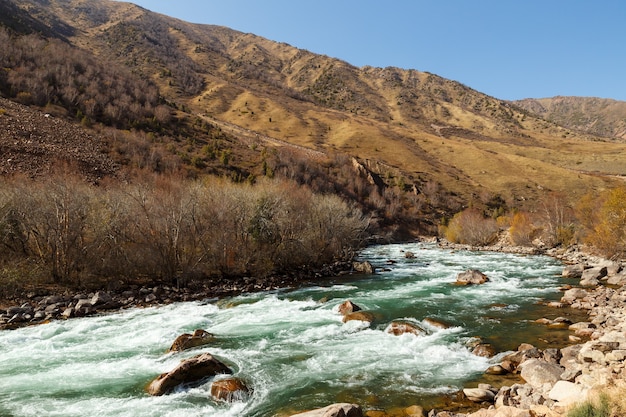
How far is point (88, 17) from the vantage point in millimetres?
188125

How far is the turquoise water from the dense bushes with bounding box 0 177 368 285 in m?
5.42

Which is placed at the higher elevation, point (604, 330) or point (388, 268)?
point (604, 330)

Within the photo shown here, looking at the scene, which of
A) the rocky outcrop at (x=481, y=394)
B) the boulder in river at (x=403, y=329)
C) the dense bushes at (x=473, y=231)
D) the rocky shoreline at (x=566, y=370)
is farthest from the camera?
the dense bushes at (x=473, y=231)

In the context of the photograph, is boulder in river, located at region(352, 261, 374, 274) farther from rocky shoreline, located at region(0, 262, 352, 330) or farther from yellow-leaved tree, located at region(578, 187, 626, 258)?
yellow-leaved tree, located at region(578, 187, 626, 258)

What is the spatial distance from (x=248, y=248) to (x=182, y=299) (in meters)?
7.27

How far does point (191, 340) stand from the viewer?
15781 millimetres

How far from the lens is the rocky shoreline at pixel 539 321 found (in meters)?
9.04

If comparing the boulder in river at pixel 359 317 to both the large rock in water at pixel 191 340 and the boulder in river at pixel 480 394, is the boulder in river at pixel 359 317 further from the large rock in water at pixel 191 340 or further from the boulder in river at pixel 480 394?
the boulder in river at pixel 480 394

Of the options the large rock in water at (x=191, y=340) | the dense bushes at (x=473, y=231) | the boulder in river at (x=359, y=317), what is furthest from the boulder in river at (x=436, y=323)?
the dense bushes at (x=473, y=231)

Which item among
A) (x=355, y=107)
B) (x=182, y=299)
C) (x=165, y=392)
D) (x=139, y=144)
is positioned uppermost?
(x=355, y=107)

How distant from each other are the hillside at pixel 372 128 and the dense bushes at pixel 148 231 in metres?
36.3

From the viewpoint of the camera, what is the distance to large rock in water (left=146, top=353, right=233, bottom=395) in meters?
11.4

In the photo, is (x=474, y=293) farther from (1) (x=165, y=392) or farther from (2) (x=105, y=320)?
(2) (x=105, y=320)

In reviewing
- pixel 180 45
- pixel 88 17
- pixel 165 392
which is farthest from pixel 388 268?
pixel 88 17
